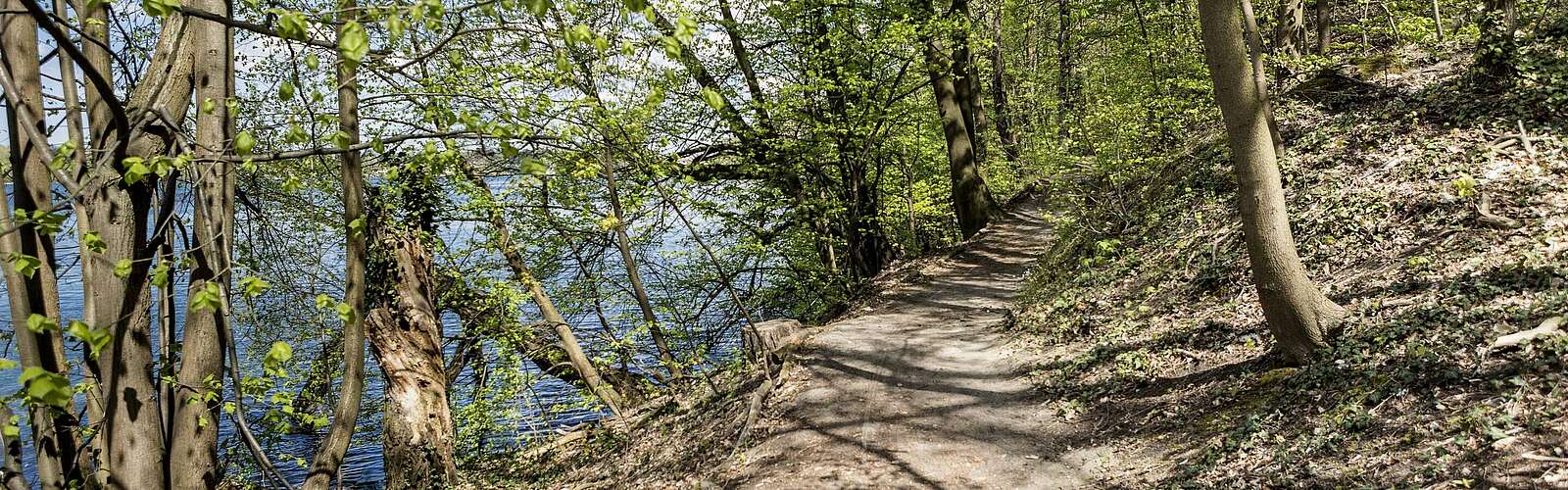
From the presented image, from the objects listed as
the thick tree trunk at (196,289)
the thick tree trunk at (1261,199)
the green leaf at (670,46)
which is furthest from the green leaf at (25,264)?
the thick tree trunk at (1261,199)

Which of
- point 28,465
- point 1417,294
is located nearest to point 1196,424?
point 1417,294

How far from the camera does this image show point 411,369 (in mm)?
10258

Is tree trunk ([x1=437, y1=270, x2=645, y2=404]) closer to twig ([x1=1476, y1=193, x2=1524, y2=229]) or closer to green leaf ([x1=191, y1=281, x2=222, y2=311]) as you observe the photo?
green leaf ([x1=191, y1=281, x2=222, y2=311])

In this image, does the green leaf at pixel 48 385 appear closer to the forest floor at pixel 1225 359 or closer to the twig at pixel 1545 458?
the forest floor at pixel 1225 359

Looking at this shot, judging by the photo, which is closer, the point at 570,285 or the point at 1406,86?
the point at 1406,86

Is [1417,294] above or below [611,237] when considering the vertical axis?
below

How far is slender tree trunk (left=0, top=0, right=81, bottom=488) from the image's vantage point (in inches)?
164

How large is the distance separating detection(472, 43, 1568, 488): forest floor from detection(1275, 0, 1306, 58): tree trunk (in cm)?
70

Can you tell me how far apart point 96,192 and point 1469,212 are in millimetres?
9240

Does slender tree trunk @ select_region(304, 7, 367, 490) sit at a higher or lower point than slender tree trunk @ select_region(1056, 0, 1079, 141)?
lower

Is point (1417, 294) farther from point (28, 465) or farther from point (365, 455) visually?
point (28, 465)

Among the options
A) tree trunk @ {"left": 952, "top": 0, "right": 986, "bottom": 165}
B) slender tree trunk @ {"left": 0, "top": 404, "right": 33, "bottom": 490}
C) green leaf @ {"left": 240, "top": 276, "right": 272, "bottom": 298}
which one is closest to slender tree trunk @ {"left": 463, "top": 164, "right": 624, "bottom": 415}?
slender tree trunk @ {"left": 0, "top": 404, "right": 33, "bottom": 490}

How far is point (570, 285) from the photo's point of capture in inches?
548

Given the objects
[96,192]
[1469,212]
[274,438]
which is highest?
[96,192]
